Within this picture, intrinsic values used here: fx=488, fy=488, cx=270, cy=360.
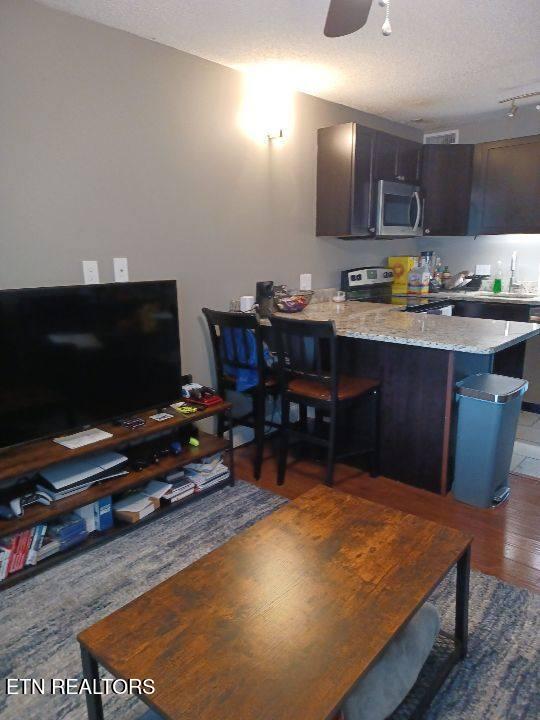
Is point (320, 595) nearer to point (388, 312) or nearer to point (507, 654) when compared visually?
point (507, 654)

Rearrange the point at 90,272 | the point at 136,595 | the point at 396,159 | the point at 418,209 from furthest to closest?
the point at 418,209 → the point at 396,159 → the point at 90,272 → the point at 136,595

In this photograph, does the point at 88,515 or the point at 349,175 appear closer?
the point at 88,515

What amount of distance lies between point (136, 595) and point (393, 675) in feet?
3.46

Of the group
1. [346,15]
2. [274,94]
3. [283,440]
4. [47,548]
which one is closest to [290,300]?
[283,440]

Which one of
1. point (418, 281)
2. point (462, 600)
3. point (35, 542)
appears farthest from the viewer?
point (418, 281)

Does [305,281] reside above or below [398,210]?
below

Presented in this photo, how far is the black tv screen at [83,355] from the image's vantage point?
6.44ft

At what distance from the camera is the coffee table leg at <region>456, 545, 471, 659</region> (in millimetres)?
1550

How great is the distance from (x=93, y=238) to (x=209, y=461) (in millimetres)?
1343

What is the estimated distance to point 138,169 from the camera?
8.59ft

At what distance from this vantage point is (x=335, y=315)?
128 inches

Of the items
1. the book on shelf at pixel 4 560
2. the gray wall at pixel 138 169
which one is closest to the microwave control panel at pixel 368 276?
the gray wall at pixel 138 169

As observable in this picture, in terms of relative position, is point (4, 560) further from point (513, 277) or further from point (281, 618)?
point (513, 277)

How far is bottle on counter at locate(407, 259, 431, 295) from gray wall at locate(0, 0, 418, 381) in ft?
4.36
